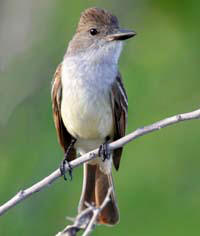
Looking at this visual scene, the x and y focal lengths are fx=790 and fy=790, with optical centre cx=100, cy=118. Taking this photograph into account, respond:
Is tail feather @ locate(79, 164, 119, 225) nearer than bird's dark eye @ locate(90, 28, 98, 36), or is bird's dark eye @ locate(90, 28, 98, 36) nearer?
tail feather @ locate(79, 164, 119, 225)

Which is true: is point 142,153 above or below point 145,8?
below

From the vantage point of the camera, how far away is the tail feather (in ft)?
18.9

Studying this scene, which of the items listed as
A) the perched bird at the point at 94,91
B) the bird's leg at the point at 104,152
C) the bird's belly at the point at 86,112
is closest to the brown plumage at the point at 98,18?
the perched bird at the point at 94,91

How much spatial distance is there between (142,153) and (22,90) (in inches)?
54.5

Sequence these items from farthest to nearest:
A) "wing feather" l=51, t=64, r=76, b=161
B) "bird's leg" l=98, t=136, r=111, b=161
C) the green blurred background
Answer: the green blurred background < "wing feather" l=51, t=64, r=76, b=161 < "bird's leg" l=98, t=136, r=111, b=161

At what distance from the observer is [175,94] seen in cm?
749

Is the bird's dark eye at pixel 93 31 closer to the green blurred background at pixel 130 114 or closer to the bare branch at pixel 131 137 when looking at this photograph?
the green blurred background at pixel 130 114

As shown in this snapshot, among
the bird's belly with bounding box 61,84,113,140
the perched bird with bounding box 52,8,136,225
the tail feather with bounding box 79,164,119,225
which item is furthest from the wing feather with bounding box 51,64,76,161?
the tail feather with bounding box 79,164,119,225

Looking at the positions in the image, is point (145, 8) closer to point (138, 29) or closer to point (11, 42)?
point (138, 29)

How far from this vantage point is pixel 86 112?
563 centimetres

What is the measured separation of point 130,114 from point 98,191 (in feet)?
3.29

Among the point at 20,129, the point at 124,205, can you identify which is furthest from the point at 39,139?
the point at 124,205

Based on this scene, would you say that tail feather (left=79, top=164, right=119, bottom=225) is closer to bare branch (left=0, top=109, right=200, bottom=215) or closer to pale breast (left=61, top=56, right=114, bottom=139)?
pale breast (left=61, top=56, right=114, bottom=139)

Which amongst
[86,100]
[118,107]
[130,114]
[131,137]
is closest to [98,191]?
[118,107]
